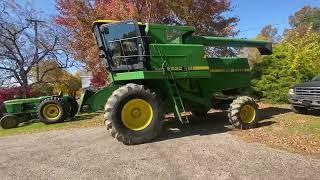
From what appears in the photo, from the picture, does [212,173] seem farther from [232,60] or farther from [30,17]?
[30,17]

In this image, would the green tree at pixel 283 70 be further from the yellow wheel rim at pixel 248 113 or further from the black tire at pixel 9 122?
the black tire at pixel 9 122

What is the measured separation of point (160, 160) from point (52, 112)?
9.08m

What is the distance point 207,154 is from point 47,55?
20712 millimetres

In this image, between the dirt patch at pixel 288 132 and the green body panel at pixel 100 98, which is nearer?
the dirt patch at pixel 288 132

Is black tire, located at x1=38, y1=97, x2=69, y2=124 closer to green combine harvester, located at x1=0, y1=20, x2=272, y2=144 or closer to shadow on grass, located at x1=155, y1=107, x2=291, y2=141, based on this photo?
green combine harvester, located at x1=0, y1=20, x2=272, y2=144

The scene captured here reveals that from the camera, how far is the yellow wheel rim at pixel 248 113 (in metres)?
10.5

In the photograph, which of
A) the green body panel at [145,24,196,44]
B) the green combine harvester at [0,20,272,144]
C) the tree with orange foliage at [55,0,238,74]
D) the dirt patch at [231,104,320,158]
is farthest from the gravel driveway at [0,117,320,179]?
the tree with orange foliage at [55,0,238,74]


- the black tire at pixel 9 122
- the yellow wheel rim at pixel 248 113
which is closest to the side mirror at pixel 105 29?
the yellow wheel rim at pixel 248 113

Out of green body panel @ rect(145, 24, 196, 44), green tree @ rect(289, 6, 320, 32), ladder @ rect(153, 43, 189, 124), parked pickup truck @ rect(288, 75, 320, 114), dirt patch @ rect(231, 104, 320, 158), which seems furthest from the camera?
green tree @ rect(289, 6, 320, 32)

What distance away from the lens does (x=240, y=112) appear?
407 inches

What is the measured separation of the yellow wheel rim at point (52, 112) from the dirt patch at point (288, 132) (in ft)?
26.1

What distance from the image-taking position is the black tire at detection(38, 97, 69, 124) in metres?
15.2

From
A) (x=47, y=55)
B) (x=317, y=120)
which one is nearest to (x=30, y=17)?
(x=47, y=55)

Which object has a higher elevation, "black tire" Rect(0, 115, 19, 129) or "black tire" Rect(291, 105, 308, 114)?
"black tire" Rect(291, 105, 308, 114)
